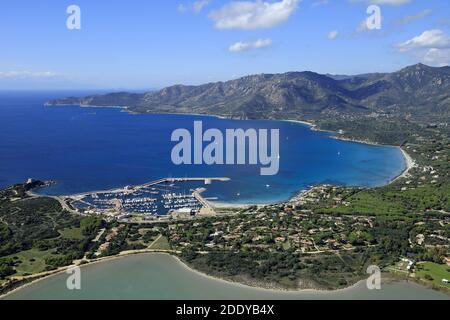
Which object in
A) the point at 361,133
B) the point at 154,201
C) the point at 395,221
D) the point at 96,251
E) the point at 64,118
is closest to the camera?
the point at 96,251

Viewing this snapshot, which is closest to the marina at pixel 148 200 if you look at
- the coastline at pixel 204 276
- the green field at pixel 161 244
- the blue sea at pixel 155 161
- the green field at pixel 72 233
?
the blue sea at pixel 155 161

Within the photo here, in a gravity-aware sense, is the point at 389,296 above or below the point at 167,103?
below

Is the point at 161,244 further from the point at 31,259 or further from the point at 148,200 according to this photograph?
the point at 148,200

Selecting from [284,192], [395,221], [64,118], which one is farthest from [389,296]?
[64,118]

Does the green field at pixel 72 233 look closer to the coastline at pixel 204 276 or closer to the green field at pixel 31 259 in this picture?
the green field at pixel 31 259

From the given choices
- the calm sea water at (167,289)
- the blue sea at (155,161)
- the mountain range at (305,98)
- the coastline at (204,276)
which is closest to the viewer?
the calm sea water at (167,289)

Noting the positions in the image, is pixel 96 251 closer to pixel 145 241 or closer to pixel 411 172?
pixel 145 241

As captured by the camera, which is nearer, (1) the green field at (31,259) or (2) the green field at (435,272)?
(2) the green field at (435,272)
